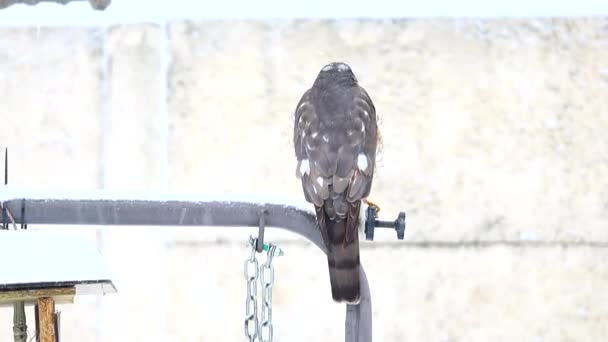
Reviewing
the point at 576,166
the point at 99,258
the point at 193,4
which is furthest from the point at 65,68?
the point at 99,258

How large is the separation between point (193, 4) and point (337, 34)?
45cm

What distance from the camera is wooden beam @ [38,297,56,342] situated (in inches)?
47.2

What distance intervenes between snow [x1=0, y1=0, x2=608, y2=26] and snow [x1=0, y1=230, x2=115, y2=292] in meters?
1.79

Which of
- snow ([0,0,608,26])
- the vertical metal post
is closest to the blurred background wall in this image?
snow ([0,0,608,26])

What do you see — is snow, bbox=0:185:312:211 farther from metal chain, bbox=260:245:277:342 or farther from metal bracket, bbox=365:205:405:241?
metal bracket, bbox=365:205:405:241

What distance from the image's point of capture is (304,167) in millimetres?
2035

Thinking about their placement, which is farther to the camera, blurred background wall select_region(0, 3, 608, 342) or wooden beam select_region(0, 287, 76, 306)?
blurred background wall select_region(0, 3, 608, 342)

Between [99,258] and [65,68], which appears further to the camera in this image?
[65,68]

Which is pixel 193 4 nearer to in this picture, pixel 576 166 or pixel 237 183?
pixel 237 183

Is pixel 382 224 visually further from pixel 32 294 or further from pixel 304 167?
pixel 32 294

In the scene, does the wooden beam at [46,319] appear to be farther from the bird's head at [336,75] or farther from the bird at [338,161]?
the bird's head at [336,75]

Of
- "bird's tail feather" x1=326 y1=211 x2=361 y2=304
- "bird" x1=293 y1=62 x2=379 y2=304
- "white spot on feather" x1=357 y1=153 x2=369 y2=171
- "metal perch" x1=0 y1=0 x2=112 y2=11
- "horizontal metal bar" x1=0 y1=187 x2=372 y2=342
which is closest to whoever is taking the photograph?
"horizontal metal bar" x1=0 y1=187 x2=372 y2=342

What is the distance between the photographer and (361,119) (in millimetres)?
2199

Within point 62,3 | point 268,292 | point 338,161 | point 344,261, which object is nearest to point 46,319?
point 268,292
